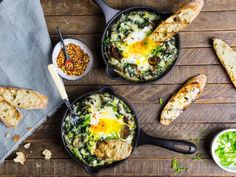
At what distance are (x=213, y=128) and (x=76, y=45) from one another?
1420mm

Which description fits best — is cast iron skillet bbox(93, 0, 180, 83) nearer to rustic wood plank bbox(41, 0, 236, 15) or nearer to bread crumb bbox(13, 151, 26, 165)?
rustic wood plank bbox(41, 0, 236, 15)

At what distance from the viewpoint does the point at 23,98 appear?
382cm

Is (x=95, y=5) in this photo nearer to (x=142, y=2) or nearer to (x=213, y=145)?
(x=142, y=2)

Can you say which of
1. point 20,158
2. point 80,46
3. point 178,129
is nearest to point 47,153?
point 20,158

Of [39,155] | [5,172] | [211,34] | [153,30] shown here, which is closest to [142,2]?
[153,30]

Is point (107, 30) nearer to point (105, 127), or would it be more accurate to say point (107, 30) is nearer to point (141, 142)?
point (105, 127)

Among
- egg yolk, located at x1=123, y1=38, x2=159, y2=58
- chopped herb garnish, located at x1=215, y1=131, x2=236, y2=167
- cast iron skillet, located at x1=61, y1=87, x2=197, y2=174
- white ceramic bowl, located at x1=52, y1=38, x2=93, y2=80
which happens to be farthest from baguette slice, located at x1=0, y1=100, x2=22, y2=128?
chopped herb garnish, located at x1=215, y1=131, x2=236, y2=167

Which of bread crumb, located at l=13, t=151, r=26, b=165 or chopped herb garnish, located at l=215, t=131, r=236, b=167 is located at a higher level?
chopped herb garnish, located at l=215, t=131, r=236, b=167

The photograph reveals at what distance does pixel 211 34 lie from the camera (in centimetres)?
402

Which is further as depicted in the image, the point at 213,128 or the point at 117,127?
Result: the point at 213,128

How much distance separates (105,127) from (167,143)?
1.73 feet

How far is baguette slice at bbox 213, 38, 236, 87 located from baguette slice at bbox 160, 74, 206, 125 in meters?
0.22

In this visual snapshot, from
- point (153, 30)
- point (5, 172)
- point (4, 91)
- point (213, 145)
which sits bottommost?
point (5, 172)

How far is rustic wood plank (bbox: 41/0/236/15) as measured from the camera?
13.2 feet
